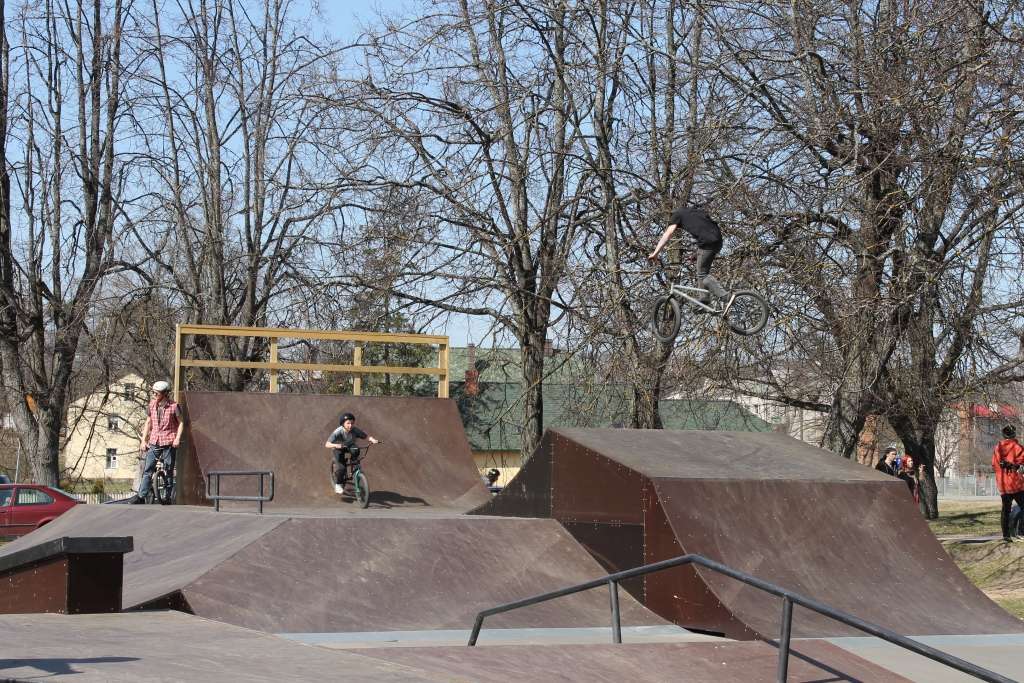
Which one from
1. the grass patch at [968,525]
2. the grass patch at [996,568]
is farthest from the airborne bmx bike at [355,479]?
the grass patch at [968,525]

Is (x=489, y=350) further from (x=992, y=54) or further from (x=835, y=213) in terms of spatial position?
(x=992, y=54)

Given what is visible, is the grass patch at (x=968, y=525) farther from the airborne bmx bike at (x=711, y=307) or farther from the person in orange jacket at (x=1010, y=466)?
the airborne bmx bike at (x=711, y=307)

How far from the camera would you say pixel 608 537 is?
35.2 feet

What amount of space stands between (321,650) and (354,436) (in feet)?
25.2

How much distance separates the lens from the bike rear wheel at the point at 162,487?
47.6 feet

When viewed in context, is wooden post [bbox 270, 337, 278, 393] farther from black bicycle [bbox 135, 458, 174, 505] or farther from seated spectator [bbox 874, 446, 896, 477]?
seated spectator [bbox 874, 446, 896, 477]

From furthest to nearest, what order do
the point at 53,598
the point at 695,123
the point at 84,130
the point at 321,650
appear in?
the point at 84,130, the point at 695,123, the point at 53,598, the point at 321,650

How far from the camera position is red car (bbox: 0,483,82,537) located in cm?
2361

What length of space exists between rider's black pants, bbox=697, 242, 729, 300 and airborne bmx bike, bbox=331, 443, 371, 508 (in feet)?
15.7

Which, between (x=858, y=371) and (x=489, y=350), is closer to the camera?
(x=858, y=371)

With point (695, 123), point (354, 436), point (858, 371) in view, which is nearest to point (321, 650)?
point (354, 436)

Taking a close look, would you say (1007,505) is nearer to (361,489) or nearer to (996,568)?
(996,568)

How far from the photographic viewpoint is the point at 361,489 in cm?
1431

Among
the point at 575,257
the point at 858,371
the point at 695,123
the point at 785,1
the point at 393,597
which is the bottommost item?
the point at 393,597
